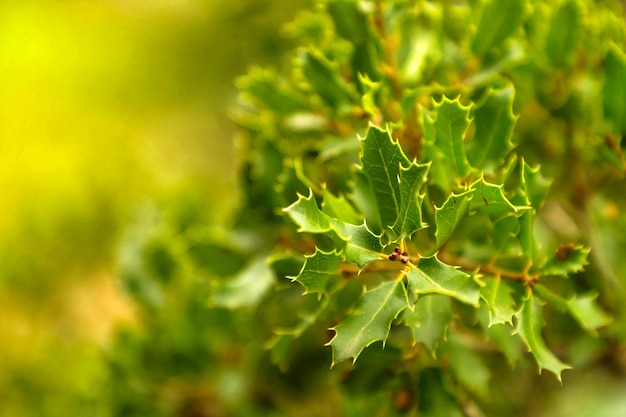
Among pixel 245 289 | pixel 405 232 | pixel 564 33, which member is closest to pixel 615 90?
pixel 564 33

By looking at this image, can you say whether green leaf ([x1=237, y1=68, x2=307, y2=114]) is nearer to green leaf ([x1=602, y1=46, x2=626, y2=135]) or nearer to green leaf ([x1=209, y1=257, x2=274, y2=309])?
green leaf ([x1=209, y1=257, x2=274, y2=309])

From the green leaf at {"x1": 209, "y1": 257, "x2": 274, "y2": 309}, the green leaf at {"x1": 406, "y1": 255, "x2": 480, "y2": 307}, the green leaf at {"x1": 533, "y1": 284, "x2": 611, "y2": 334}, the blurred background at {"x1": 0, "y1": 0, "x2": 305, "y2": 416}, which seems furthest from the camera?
the blurred background at {"x1": 0, "y1": 0, "x2": 305, "y2": 416}

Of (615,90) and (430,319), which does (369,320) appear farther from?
(615,90)

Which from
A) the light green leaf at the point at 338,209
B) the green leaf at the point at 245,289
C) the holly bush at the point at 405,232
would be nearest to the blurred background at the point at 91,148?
the holly bush at the point at 405,232

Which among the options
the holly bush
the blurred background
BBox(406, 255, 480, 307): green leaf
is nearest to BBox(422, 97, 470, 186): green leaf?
the holly bush

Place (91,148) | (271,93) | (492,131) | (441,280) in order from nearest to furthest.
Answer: (441,280)
(492,131)
(271,93)
(91,148)

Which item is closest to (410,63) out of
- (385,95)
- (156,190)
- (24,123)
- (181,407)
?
(385,95)

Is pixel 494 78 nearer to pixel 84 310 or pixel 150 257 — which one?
pixel 150 257

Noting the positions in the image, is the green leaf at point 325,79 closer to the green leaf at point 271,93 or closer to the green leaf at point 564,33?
the green leaf at point 271,93
